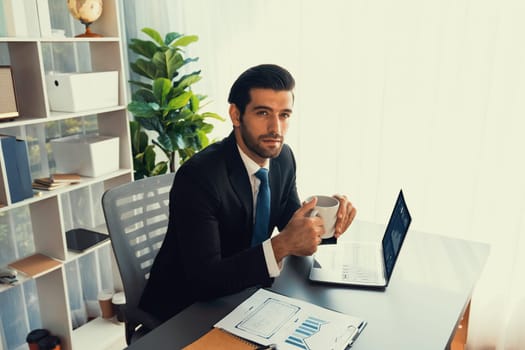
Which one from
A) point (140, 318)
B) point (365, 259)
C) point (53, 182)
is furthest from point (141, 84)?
point (365, 259)

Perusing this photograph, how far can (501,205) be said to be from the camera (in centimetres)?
204

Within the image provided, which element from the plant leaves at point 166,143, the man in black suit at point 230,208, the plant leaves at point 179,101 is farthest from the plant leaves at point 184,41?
the man in black suit at point 230,208

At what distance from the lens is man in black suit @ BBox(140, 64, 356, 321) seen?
119cm

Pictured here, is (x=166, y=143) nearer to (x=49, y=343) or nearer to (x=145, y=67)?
(x=145, y=67)

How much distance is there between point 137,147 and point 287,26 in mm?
1058

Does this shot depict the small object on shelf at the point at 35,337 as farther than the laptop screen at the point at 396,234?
Yes

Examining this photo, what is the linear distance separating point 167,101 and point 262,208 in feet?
4.04

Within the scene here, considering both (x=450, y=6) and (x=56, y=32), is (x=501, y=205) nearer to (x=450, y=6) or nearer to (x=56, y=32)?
(x=450, y=6)

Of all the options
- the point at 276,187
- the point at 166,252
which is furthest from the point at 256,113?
the point at 166,252

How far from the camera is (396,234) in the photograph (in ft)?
4.06

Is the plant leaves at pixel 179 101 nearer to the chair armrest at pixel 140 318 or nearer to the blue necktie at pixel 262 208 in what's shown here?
the blue necktie at pixel 262 208

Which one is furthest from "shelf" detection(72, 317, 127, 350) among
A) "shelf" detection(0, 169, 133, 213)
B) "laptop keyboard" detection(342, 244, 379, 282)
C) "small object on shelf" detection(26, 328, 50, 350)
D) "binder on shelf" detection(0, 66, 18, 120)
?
"laptop keyboard" detection(342, 244, 379, 282)

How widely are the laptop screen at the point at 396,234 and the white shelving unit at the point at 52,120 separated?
147cm

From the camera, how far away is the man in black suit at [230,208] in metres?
1.19
